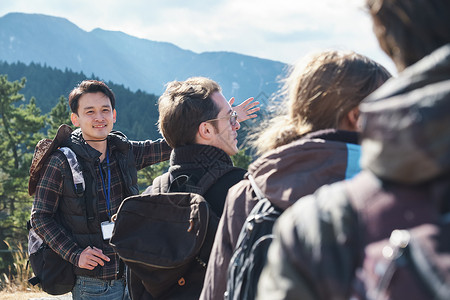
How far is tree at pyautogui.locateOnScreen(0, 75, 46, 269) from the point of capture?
21.4 m

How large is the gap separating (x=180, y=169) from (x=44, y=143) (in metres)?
1.44

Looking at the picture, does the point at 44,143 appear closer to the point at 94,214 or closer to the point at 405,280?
the point at 94,214

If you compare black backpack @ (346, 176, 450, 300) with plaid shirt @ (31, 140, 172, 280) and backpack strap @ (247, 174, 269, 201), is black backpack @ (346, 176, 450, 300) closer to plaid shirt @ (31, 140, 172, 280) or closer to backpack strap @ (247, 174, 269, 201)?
backpack strap @ (247, 174, 269, 201)

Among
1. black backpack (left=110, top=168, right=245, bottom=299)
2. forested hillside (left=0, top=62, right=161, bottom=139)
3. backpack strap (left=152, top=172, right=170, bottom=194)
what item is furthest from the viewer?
forested hillside (left=0, top=62, right=161, bottom=139)

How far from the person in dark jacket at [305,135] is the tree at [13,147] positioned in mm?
20557

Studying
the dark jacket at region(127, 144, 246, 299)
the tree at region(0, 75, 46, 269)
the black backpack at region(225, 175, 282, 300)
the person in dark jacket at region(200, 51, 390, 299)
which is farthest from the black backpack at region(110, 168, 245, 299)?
the tree at region(0, 75, 46, 269)

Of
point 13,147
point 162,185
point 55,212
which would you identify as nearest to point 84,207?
point 55,212

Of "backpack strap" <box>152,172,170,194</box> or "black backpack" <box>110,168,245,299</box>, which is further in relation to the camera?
"backpack strap" <box>152,172,170,194</box>

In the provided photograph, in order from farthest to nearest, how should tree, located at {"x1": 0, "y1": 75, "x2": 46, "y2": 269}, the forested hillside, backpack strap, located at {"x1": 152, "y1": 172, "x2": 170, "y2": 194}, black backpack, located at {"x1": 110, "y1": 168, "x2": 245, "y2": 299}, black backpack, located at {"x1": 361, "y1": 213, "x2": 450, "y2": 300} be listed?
1. the forested hillside
2. tree, located at {"x1": 0, "y1": 75, "x2": 46, "y2": 269}
3. backpack strap, located at {"x1": 152, "y1": 172, "x2": 170, "y2": 194}
4. black backpack, located at {"x1": 110, "y1": 168, "x2": 245, "y2": 299}
5. black backpack, located at {"x1": 361, "y1": 213, "x2": 450, "y2": 300}

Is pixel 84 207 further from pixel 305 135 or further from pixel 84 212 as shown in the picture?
pixel 305 135

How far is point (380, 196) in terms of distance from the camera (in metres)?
0.74

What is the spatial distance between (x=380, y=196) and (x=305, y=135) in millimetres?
765

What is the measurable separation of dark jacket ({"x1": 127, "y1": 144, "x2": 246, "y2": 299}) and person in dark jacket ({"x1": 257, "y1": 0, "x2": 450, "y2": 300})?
4.00 feet

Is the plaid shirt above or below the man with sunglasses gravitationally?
below
